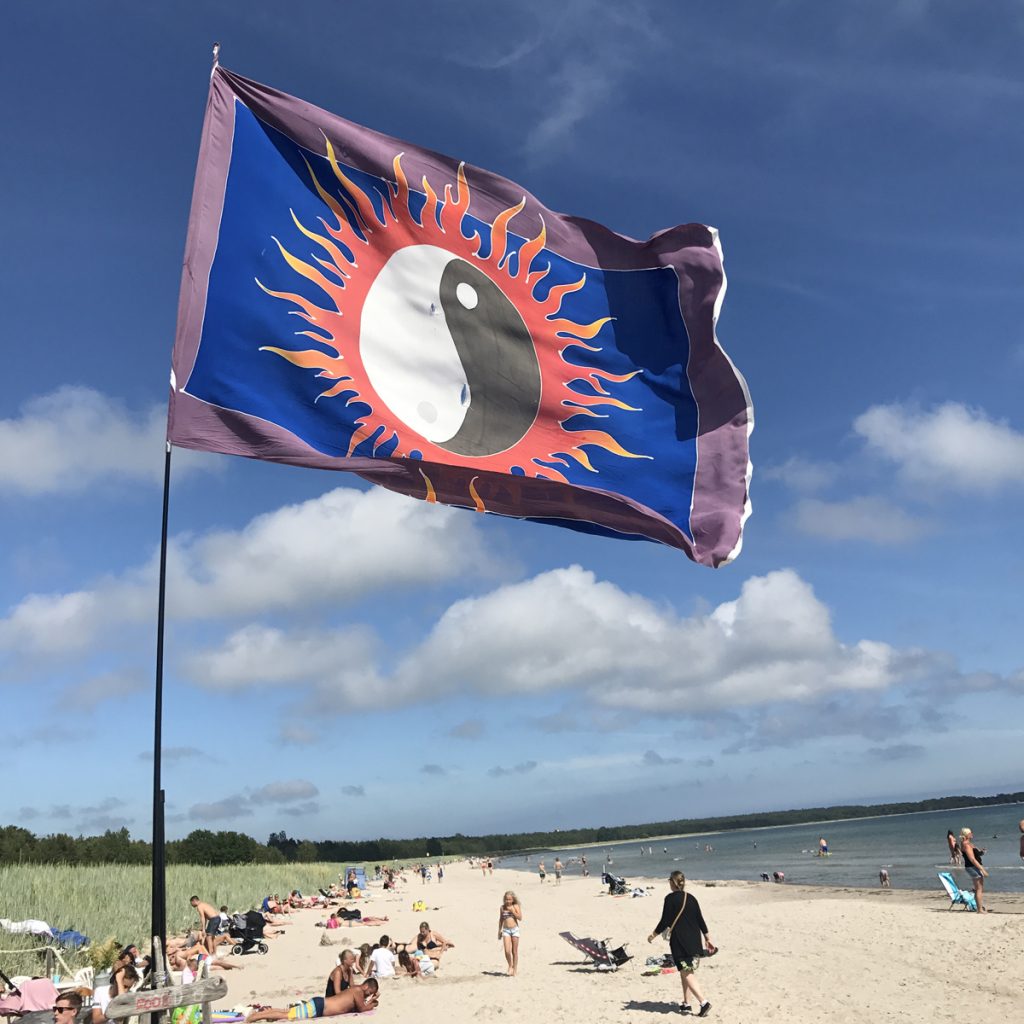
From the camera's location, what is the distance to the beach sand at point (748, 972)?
10.7 m

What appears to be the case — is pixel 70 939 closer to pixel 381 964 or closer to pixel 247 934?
pixel 247 934

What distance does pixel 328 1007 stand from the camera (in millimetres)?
11180

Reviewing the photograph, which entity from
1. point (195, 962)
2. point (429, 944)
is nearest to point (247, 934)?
point (195, 962)

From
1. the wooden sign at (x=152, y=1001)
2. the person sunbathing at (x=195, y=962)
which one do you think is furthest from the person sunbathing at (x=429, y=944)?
the wooden sign at (x=152, y=1001)

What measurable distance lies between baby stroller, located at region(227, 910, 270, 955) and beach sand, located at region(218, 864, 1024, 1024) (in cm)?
25

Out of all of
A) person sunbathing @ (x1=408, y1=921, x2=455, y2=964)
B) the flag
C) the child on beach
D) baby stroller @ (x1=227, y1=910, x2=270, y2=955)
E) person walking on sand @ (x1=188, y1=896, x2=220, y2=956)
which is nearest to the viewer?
the flag

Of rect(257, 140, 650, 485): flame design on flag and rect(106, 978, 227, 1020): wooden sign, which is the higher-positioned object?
rect(257, 140, 650, 485): flame design on flag

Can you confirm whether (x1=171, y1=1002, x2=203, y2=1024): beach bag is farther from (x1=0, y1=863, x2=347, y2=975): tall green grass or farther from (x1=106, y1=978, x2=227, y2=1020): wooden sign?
(x1=106, y1=978, x2=227, y2=1020): wooden sign

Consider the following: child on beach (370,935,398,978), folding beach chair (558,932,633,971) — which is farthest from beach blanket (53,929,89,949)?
folding beach chair (558,932,633,971)

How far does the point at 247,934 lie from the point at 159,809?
16.1 metres

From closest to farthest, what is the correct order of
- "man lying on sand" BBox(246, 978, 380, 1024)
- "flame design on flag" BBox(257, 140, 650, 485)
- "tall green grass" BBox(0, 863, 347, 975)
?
"flame design on flag" BBox(257, 140, 650, 485), "man lying on sand" BBox(246, 978, 380, 1024), "tall green grass" BBox(0, 863, 347, 975)

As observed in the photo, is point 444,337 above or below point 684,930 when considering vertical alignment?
above

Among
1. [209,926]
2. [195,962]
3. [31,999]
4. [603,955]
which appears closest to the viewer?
[31,999]

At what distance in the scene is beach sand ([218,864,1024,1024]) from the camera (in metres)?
10.7
